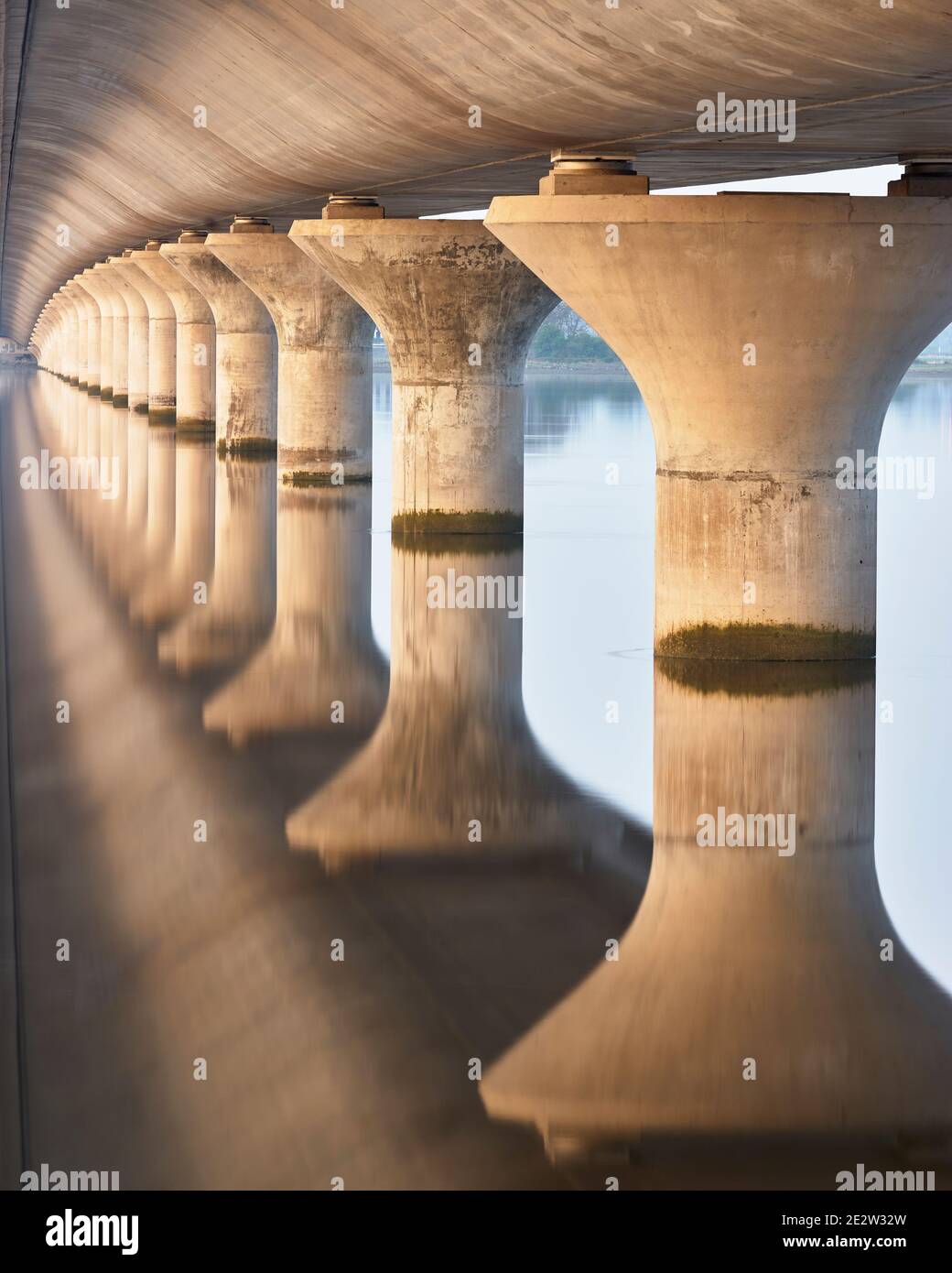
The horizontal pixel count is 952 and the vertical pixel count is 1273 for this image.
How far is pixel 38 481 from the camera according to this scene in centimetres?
3212

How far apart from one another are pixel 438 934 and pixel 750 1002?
160 cm

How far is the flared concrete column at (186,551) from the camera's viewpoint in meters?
19.2

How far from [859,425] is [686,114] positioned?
2.73 m

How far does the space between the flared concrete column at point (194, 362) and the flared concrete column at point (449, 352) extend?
2013 centimetres

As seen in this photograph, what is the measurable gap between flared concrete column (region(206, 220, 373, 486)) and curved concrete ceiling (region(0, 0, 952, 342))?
1.27 metres

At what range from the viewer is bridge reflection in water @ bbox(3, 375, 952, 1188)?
6.65m

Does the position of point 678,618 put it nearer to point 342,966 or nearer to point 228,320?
point 342,966
